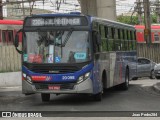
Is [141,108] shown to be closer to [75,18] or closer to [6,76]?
[75,18]

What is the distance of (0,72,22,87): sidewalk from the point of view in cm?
2864

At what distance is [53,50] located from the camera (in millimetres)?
15508

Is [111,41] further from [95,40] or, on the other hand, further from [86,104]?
[86,104]

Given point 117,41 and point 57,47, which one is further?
point 117,41

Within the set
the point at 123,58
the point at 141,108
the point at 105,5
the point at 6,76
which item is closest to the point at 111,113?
the point at 141,108

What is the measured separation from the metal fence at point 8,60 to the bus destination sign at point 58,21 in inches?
545

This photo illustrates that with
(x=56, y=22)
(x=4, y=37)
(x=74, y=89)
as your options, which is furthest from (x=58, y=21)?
(x=4, y=37)

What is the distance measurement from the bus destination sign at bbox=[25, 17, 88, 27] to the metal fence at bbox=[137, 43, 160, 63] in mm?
22820

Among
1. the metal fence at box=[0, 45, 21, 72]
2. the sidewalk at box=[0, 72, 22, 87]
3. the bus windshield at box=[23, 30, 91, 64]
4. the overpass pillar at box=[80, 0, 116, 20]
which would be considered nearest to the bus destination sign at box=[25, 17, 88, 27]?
the bus windshield at box=[23, 30, 91, 64]

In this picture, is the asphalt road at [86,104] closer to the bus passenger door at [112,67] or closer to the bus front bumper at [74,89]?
the bus front bumper at [74,89]

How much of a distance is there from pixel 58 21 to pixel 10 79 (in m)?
14.1

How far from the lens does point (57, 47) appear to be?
1551 cm

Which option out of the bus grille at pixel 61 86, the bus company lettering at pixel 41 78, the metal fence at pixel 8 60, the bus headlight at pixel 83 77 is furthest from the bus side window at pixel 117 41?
the metal fence at pixel 8 60

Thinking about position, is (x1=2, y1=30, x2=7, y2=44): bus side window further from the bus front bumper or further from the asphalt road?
the bus front bumper
